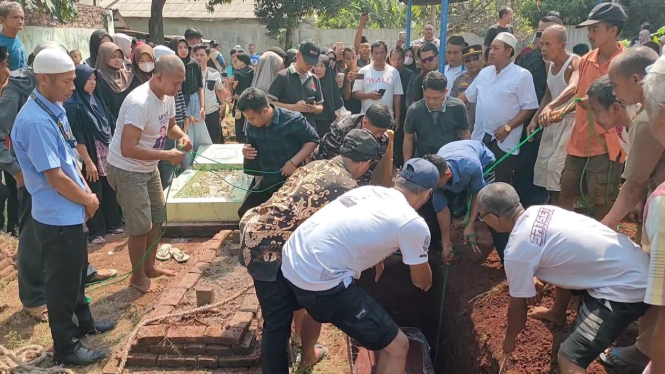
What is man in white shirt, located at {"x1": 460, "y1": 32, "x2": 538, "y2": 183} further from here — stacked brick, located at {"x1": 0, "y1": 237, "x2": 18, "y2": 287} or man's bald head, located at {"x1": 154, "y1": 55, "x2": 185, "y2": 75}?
stacked brick, located at {"x1": 0, "y1": 237, "x2": 18, "y2": 287}

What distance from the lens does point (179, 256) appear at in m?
5.61

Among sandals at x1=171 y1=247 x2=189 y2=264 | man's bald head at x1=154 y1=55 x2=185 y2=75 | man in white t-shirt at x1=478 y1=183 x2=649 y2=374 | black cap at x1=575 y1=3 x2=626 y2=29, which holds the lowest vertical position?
sandals at x1=171 y1=247 x2=189 y2=264

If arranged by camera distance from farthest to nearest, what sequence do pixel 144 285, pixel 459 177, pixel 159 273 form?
pixel 159 273, pixel 144 285, pixel 459 177

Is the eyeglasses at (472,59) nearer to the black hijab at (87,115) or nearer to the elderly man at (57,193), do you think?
the black hijab at (87,115)

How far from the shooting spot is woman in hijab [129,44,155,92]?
5812 millimetres

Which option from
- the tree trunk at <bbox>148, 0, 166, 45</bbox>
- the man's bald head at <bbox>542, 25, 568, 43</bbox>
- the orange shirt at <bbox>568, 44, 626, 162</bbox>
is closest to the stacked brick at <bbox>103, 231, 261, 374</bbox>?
the orange shirt at <bbox>568, 44, 626, 162</bbox>

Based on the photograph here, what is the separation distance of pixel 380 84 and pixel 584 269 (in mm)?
4779

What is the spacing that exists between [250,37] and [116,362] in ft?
70.8

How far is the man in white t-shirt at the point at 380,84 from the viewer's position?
7.11 m

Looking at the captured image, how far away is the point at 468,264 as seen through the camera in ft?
15.5

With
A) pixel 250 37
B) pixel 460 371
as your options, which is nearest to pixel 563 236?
pixel 460 371

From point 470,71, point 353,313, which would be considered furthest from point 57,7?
point 353,313

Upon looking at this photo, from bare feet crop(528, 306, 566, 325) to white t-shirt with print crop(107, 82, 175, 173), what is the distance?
3166mm

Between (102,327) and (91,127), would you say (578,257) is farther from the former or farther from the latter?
(91,127)
